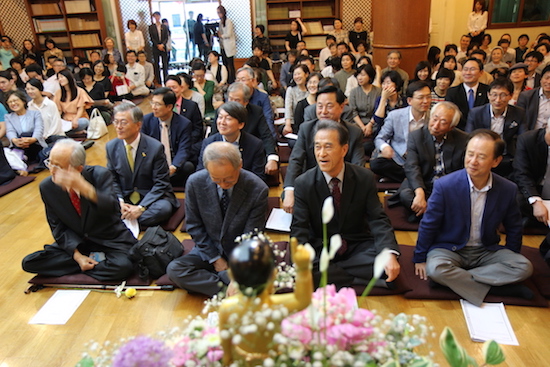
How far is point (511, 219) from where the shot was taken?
103 inches

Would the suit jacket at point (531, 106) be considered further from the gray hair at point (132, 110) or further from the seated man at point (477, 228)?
the gray hair at point (132, 110)

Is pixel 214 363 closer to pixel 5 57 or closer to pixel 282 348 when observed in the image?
pixel 282 348

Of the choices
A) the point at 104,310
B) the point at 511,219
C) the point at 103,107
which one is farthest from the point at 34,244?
the point at 103,107

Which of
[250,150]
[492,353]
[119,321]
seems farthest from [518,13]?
[492,353]

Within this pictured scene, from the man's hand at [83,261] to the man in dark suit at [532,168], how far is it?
3.12 meters

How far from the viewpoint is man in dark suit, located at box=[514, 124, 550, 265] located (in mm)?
3328

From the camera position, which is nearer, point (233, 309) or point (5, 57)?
point (233, 309)

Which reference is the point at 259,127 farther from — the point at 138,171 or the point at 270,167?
the point at 138,171

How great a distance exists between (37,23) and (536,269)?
10752mm

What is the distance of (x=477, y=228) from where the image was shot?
8.70ft

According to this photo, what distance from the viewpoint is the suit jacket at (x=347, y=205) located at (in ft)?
8.68

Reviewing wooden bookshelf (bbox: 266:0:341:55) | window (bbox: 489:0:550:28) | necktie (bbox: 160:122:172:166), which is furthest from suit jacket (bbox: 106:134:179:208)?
window (bbox: 489:0:550:28)

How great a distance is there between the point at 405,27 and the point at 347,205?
4562mm

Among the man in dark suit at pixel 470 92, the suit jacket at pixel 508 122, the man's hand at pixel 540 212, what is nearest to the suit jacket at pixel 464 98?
the man in dark suit at pixel 470 92
